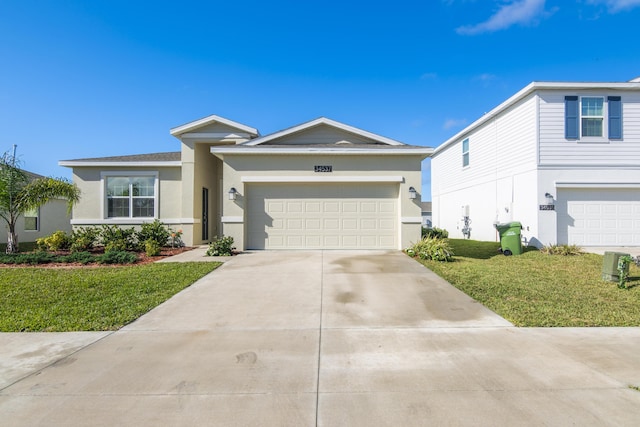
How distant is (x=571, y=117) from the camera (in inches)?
473

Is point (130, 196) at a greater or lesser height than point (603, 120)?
lesser

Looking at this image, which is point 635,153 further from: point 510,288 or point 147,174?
point 147,174

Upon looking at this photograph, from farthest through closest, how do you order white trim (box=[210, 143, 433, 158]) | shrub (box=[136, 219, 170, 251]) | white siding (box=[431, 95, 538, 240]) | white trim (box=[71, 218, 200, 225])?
white trim (box=[71, 218, 200, 225])
shrub (box=[136, 219, 170, 251])
white siding (box=[431, 95, 538, 240])
white trim (box=[210, 143, 433, 158])

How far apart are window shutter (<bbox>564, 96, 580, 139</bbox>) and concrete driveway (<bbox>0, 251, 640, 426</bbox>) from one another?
1004cm

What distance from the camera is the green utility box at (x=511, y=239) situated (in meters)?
11.0

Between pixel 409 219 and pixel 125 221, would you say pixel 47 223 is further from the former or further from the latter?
pixel 409 219

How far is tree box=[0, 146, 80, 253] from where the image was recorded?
36.4 ft

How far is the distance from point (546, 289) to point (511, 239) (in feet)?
15.9

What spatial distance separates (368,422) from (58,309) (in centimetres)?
559

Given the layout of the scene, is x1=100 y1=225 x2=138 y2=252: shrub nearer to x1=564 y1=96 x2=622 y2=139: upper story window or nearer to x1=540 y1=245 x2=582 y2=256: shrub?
x1=540 y1=245 x2=582 y2=256: shrub

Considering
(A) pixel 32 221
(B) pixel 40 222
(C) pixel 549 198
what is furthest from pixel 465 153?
(A) pixel 32 221

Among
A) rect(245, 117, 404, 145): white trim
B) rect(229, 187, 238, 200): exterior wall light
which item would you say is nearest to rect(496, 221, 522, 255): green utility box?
rect(245, 117, 404, 145): white trim

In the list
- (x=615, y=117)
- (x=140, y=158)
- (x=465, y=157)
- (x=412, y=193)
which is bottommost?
(x=412, y=193)

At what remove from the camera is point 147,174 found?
13602 mm
